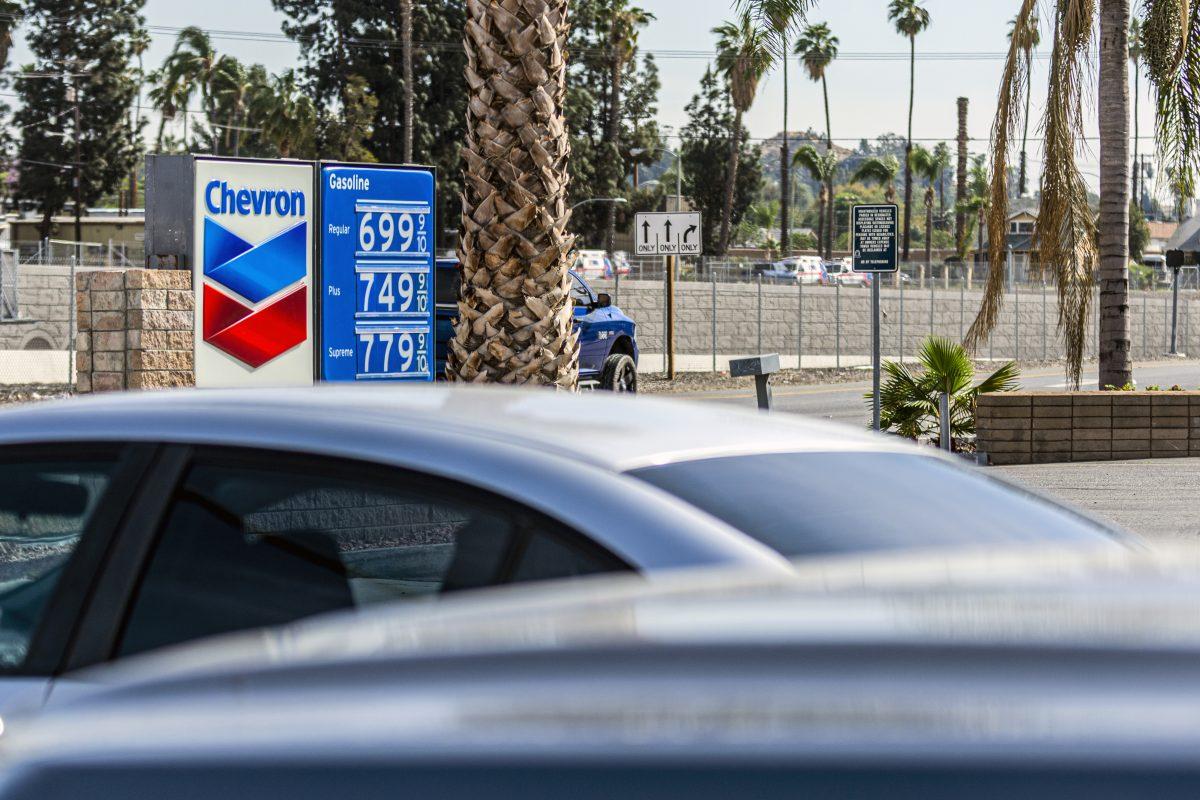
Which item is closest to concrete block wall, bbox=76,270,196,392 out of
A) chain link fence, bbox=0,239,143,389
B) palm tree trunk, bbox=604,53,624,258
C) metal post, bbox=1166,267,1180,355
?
chain link fence, bbox=0,239,143,389

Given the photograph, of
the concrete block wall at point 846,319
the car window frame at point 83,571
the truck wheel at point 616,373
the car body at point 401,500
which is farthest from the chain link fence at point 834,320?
the car window frame at point 83,571

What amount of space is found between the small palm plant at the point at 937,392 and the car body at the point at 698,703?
13.4 meters

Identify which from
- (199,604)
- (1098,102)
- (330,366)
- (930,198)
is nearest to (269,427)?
(199,604)

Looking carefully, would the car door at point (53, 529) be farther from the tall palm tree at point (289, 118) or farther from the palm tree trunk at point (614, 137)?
the palm tree trunk at point (614, 137)

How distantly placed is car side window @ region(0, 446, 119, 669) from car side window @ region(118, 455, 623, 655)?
18cm

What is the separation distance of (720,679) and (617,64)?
69865mm

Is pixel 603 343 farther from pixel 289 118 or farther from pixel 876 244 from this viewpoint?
pixel 289 118

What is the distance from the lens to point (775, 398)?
2523 cm

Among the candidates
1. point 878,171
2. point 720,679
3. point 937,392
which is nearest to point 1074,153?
point 937,392

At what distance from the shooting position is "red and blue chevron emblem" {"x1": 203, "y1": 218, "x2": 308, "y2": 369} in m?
10.4

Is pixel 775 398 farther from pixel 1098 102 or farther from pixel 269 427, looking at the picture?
pixel 269 427

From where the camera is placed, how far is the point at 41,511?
10.0ft

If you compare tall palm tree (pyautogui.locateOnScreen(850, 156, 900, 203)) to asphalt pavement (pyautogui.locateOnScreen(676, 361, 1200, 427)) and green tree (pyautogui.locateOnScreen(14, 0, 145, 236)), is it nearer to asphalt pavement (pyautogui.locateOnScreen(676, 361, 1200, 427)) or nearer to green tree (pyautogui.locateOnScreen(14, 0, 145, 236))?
green tree (pyautogui.locateOnScreen(14, 0, 145, 236))

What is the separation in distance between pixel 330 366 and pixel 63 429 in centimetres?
824
